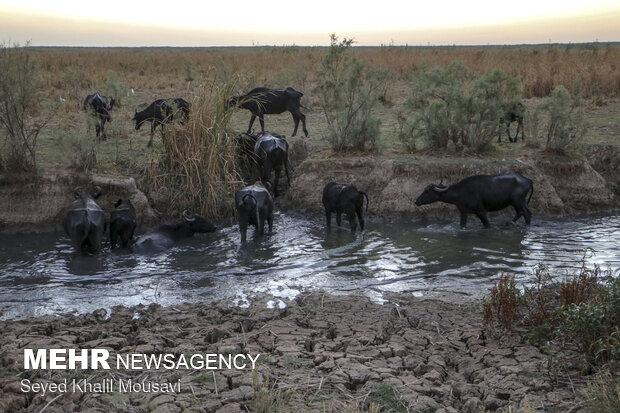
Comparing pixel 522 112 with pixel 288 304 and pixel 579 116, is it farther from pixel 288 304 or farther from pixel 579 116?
pixel 288 304

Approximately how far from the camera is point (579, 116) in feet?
46.0

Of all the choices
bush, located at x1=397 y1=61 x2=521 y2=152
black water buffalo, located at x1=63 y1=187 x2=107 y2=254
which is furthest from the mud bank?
bush, located at x1=397 y1=61 x2=521 y2=152

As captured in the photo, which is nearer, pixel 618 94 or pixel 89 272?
pixel 89 272

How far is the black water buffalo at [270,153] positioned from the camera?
13.0 m

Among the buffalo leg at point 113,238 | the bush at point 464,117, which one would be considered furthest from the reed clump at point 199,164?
the bush at point 464,117

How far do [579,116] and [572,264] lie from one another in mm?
5328

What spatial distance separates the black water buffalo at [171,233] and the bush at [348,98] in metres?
3.82

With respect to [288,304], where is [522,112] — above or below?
above

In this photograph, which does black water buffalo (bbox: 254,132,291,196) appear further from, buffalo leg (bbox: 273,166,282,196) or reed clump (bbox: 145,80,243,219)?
reed clump (bbox: 145,80,243,219)

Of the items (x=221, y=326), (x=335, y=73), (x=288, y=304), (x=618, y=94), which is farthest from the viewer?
(x=618, y=94)

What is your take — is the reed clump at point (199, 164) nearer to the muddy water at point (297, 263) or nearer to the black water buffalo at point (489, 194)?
the muddy water at point (297, 263)

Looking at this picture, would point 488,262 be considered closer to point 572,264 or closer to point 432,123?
point 572,264

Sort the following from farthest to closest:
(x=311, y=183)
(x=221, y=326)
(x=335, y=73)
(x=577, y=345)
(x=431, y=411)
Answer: (x=335, y=73) < (x=311, y=183) < (x=221, y=326) < (x=577, y=345) < (x=431, y=411)

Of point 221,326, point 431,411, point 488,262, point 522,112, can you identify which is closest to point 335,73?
point 522,112
